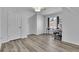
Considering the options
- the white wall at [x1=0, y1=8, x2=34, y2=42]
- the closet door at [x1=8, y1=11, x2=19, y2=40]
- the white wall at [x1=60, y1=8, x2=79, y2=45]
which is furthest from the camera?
the white wall at [x1=60, y1=8, x2=79, y2=45]

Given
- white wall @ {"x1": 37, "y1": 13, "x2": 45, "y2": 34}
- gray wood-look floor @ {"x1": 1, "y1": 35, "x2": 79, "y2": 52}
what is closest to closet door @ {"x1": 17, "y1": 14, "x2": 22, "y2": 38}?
gray wood-look floor @ {"x1": 1, "y1": 35, "x2": 79, "y2": 52}

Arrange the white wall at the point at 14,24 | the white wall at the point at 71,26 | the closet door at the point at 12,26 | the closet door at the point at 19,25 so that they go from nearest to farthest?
1. the white wall at the point at 14,24
2. the closet door at the point at 12,26
3. the closet door at the point at 19,25
4. the white wall at the point at 71,26

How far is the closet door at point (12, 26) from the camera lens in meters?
1.74

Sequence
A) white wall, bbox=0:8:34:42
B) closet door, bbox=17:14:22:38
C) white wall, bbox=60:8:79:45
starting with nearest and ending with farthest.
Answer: white wall, bbox=0:8:34:42 < closet door, bbox=17:14:22:38 < white wall, bbox=60:8:79:45

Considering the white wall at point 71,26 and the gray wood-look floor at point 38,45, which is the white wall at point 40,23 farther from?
the white wall at point 71,26

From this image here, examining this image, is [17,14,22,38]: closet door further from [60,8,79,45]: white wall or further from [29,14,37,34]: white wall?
[60,8,79,45]: white wall

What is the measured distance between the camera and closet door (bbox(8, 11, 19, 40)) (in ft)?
5.72

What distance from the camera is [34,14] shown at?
1924 mm

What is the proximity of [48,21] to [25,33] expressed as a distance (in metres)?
0.62

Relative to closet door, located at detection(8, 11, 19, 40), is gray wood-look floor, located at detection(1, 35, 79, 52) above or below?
below

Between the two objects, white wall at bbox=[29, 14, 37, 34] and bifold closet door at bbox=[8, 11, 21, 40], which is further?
white wall at bbox=[29, 14, 37, 34]

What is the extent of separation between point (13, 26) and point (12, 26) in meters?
0.03

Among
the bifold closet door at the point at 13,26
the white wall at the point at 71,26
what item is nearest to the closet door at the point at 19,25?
the bifold closet door at the point at 13,26
